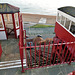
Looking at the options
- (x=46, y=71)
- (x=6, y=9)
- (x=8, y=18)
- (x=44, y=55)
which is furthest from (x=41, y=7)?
(x=46, y=71)

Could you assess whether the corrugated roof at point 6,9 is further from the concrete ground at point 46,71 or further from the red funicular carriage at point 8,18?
the concrete ground at point 46,71

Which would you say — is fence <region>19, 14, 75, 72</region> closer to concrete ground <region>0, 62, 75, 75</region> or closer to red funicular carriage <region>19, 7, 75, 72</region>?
red funicular carriage <region>19, 7, 75, 72</region>

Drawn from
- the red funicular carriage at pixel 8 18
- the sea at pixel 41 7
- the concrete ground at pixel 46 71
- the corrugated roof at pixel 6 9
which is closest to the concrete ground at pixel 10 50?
the red funicular carriage at pixel 8 18

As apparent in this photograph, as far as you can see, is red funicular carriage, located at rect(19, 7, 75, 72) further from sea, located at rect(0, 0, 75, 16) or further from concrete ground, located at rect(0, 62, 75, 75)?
sea, located at rect(0, 0, 75, 16)

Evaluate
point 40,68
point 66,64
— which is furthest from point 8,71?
point 66,64

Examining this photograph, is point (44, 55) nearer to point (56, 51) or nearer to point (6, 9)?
point (56, 51)

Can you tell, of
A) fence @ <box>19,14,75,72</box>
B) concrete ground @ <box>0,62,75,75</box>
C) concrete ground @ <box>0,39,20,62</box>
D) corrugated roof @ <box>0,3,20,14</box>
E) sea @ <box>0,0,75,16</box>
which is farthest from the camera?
sea @ <box>0,0,75,16</box>

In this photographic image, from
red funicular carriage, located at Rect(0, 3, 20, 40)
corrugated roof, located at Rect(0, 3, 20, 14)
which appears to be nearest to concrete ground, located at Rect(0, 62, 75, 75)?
red funicular carriage, located at Rect(0, 3, 20, 40)

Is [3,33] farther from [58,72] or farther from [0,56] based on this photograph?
[58,72]

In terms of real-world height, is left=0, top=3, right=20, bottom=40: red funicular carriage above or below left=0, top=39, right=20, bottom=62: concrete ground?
above

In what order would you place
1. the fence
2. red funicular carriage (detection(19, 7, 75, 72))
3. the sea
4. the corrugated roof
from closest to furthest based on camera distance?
the fence
red funicular carriage (detection(19, 7, 75, 72))
the corrugated roof
the sea

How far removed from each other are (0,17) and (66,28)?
17.9 ft

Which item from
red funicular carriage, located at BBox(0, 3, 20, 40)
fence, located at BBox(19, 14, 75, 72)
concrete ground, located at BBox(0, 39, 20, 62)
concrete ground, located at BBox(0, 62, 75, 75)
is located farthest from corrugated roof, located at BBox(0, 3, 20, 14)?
concrete ground, located at BBox(0, 62, 75, 75)

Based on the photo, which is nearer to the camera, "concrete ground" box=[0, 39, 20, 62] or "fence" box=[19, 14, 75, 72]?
"fence" box=[19, 14, 75, 72]
